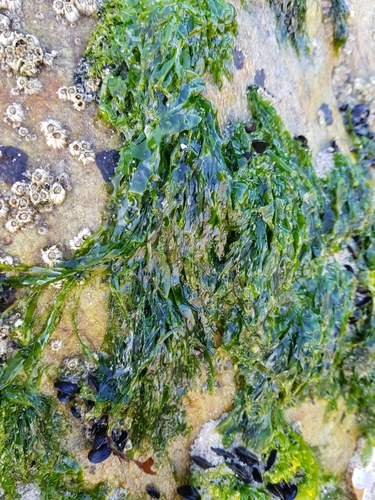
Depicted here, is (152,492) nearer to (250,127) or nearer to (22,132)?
(22,132)

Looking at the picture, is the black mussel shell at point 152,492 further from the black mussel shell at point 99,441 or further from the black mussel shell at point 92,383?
the black mussel shell at point 92,383

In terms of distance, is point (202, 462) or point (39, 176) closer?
point (39, 176)

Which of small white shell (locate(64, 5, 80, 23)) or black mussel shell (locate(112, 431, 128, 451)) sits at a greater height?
small white shell (locate(64, 5, 80, 23))

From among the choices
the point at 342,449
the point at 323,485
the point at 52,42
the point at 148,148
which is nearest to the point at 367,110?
the point at 148,148

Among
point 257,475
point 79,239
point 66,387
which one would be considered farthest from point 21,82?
point 257,475

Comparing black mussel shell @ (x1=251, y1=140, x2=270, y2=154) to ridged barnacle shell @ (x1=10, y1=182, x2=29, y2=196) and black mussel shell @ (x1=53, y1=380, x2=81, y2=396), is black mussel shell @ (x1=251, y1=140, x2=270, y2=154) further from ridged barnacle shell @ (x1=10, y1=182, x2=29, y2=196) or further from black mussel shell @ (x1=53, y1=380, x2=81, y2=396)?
black mussel shell @ (x1=53, y1=380, x2=81, y2=396)

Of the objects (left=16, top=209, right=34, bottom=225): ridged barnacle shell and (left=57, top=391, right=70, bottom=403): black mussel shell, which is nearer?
(left=16, top=209, right=34, bottom=225): ridged barnacle shell

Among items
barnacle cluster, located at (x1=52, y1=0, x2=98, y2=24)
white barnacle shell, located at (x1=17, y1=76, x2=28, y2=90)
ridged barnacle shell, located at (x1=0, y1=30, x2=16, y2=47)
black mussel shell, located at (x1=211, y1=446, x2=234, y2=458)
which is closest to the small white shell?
barnacle cluster, located at (x1=52, y1=0, x2=98, y2=24)

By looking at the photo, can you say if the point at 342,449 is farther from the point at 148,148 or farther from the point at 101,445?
the point at 148,148
